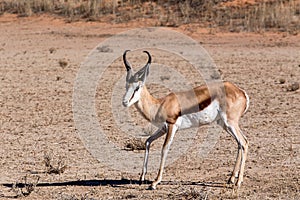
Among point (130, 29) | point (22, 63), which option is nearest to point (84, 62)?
point (22, 63)

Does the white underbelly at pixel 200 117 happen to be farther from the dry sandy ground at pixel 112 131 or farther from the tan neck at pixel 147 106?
the dry sandy ground at pixel 112 131

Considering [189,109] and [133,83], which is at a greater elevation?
[133,83]

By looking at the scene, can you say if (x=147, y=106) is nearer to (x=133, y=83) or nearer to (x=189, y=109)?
(x=133, y=83)

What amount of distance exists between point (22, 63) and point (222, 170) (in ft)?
49.6

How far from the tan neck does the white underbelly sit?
13.4 inches

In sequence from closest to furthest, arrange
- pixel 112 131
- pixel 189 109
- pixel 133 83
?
pixel 133 83 → pixel 189 109 → pixel 112 131

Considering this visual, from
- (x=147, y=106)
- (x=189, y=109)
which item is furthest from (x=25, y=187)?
(x=189, y=109)

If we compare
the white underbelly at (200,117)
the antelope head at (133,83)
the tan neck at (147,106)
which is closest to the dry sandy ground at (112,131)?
the white underbelly at (200,117)

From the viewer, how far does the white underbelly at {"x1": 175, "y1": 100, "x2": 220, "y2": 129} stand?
9422 mm

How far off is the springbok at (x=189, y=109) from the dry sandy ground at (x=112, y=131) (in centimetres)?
45

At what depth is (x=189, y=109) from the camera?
371 inches

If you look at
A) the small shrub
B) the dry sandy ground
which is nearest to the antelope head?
the dry sandy ground

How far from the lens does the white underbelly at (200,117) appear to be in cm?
942

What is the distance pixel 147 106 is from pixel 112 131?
4.38m
